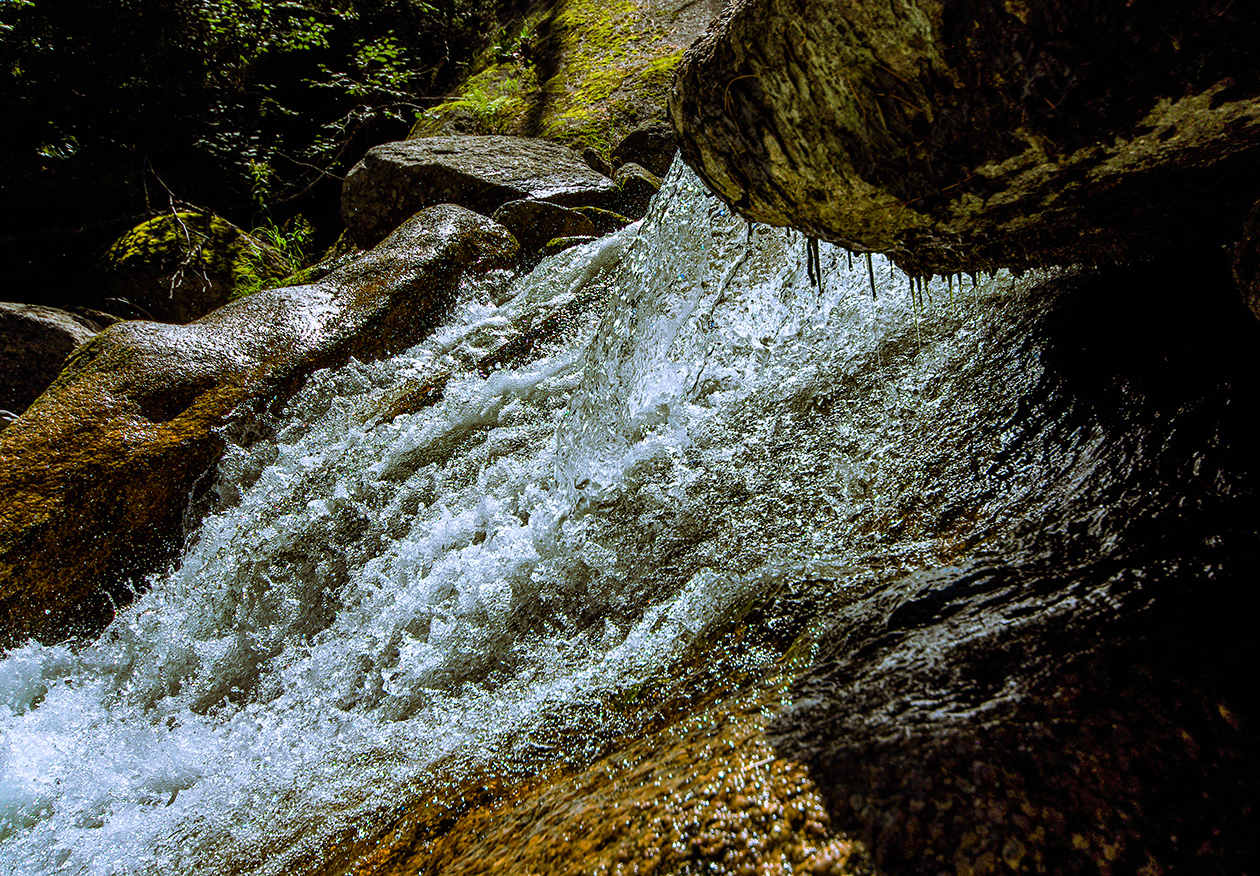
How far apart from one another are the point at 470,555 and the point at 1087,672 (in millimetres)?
2328

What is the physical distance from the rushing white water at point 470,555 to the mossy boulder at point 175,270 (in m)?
2.90

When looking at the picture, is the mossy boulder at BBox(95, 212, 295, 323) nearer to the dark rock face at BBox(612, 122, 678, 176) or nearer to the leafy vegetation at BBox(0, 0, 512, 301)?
the leafy vegetation at BBox(0, 0, 512, 301)

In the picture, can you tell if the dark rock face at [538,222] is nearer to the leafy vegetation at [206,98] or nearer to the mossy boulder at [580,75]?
the mossy boulder at [580,75]

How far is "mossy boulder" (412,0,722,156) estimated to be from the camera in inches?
260

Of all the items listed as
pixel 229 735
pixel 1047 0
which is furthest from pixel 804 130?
pixel 229 735

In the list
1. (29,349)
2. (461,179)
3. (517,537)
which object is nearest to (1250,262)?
(517,537)

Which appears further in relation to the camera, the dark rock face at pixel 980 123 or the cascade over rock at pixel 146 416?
the cascade over rock at pixel 146 416

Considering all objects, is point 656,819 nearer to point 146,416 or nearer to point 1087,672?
point 1087,672

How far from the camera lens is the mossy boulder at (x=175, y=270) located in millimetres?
5852

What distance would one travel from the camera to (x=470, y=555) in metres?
2.82

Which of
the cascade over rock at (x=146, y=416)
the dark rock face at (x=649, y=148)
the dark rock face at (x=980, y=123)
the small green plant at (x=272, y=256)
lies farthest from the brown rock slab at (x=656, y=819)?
the dark rock face at (x=649, y=148)

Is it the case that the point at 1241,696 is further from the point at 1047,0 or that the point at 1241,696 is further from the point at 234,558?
the point at 234,558

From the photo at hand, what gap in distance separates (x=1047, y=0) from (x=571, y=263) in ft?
12.6

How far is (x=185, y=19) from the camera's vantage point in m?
6.66
